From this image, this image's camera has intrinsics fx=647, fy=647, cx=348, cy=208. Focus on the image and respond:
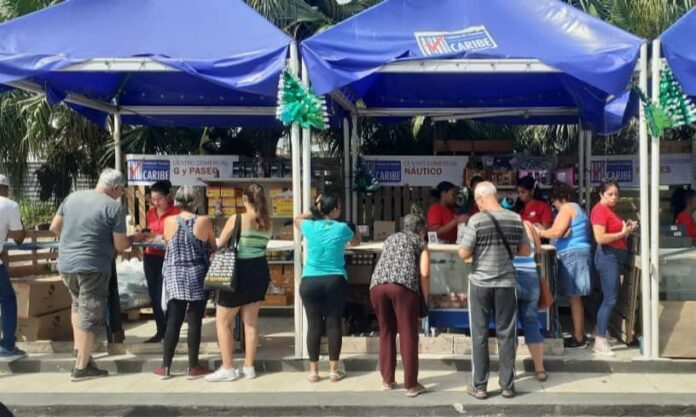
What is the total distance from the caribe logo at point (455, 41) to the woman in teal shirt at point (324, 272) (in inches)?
60.1

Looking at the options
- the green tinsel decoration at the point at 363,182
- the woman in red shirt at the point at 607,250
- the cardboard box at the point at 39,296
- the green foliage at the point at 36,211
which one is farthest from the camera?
the green foliage at the point at 36,211

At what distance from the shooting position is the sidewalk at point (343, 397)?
16.1ft

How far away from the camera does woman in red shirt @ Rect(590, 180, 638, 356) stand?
5918 mm

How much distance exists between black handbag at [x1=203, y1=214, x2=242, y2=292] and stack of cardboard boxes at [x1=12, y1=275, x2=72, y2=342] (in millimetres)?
2115

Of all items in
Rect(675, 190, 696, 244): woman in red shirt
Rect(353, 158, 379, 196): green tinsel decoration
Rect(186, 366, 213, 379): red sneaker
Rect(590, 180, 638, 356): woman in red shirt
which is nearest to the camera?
Rect(186, 366, 213, 379): red sneaker

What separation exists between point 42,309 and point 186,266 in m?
1.98

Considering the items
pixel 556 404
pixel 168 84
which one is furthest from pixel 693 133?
pixel 168 84

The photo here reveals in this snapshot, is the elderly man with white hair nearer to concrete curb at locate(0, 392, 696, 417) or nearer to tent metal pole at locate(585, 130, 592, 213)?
concrete curb at locate(0, 392, 696, 417)

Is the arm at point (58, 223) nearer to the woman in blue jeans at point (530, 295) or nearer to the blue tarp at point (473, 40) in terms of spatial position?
the blue tarp at point (473, 40)

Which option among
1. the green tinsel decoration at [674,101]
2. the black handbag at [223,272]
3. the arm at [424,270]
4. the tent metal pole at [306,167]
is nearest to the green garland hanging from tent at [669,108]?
the green tinsel decoration at [674,101]

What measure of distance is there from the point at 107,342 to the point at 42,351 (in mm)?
611

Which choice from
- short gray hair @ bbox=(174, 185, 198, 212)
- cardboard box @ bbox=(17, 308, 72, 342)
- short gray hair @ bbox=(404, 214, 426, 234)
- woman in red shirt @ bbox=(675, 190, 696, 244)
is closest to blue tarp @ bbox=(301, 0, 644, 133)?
short gray hair @ bbox=(404, 214, 426, 234)

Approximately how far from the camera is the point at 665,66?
5.49 m

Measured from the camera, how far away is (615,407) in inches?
192
